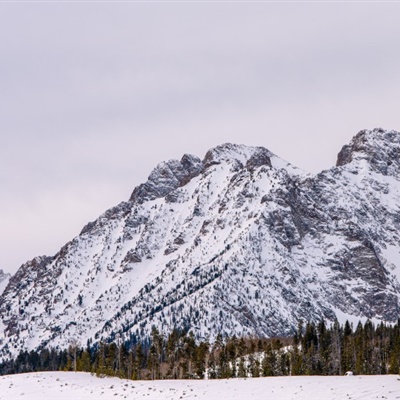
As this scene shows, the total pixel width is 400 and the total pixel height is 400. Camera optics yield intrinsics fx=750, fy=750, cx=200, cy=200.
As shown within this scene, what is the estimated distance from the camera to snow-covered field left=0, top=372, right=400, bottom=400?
6888cm

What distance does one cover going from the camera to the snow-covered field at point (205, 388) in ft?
226

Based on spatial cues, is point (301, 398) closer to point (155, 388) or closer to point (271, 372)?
point (155, 388)

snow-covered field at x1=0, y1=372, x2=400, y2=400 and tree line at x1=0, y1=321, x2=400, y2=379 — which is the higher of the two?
tree line at x1=0, y1=321, x2=400, y2=379

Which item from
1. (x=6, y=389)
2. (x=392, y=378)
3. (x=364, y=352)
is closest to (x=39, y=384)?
(x=6, y=389)

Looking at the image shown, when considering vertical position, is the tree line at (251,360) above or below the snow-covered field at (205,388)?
above

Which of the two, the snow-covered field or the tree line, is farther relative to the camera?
the tree line

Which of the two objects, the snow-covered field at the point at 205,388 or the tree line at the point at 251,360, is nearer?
the snow-covered field at the point at 205,388

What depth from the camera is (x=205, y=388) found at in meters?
78.2

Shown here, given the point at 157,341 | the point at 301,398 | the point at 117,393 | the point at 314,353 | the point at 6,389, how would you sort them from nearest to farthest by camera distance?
the point at 301,398 < the point at 117,393 < the point at 6,389 < the point at 157,341 < the point at 314,353

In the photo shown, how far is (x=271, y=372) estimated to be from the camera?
507 feet

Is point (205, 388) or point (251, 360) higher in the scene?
point (251, 360)

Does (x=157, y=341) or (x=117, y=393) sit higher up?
(x=157, y=341)

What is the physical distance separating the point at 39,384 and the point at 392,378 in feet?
126

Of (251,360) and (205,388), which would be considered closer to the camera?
(205,388)
